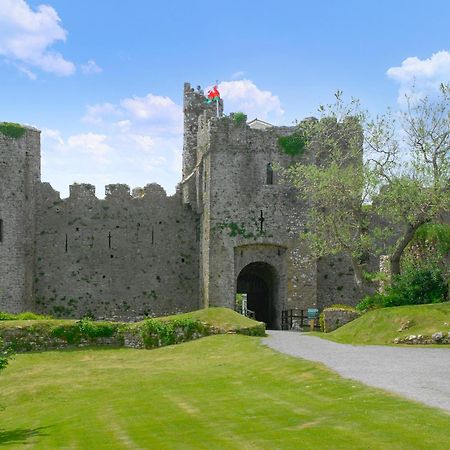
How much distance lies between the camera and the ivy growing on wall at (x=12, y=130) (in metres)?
40.6

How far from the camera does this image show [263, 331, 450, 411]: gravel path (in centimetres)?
1518

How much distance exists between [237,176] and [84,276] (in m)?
11.1

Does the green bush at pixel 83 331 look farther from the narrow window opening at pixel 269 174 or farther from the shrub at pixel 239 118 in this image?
the shrub at pixel 239 118

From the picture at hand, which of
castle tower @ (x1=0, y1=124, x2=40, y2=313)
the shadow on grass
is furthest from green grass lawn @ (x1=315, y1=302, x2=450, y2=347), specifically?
castle tower @ (x1=0, y1=124, x2=40, y2=313)

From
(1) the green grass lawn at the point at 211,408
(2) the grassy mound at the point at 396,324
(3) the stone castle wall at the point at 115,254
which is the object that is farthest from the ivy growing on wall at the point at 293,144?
(1) the green grass lawn at the point at 211,408

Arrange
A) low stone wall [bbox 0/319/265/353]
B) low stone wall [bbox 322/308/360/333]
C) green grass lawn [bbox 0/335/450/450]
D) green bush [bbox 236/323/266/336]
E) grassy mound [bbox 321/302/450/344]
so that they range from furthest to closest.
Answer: low stone wall [bbox 322/308/360/333], low stone wall [bbox 0/319/265/353], green bush [bbox 236/323/266/336], grassy mound [bbox 321/302/450/344], green grass lawn [bbox 0/335/450/450]

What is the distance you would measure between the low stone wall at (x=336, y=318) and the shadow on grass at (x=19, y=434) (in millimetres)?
19166

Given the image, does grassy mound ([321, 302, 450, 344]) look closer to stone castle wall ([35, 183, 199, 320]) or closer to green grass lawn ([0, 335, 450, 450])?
green grass lawn ([0, 335, 450, 450])

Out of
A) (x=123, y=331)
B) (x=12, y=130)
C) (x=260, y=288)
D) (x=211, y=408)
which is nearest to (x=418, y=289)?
(x=123, y=331)

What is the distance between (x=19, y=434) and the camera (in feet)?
51.2

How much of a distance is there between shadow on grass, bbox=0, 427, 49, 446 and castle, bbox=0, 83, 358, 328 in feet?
77.3

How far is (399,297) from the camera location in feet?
100

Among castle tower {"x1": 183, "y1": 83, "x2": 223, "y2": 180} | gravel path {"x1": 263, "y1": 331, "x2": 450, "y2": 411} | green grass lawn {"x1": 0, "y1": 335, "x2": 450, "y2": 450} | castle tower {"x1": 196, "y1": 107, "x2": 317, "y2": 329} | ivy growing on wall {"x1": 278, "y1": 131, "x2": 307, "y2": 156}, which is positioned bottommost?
green grass lawn {"x1": 0, "y1": 335, "x2": 450, "y2": 450}

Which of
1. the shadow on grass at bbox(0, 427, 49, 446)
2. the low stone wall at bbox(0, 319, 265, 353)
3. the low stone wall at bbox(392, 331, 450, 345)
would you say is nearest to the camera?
the shadow on grass at bbox(0, 427, 49, 446)
